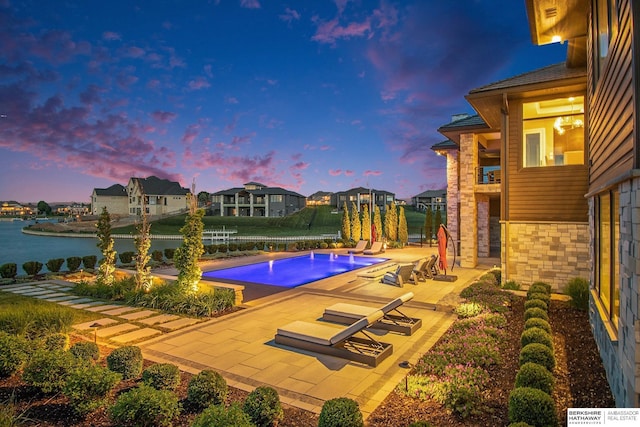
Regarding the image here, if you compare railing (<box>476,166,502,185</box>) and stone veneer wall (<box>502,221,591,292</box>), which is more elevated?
railing (<box>476,166,502,185</box>)

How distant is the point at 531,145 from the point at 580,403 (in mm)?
9346

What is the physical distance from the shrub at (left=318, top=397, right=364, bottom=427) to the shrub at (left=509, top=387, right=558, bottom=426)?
1.56m

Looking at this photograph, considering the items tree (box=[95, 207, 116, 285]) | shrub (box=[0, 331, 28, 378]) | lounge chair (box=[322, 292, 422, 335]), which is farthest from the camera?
tree (box=[95, 207, 116, 285])

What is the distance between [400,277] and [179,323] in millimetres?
7336

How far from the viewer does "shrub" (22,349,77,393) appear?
174 inches

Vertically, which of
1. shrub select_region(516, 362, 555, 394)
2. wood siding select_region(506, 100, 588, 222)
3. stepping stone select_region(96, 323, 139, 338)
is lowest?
stepping stone select_region(96, 323, 139, 338)

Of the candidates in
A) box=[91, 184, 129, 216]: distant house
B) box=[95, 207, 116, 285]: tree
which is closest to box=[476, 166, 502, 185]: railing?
box=[95, 207, 116, 285]: tree

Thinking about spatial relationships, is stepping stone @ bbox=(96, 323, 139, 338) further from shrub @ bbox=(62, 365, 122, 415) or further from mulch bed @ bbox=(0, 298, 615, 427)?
shrub @ bbox=(62, 365, 122, 415)

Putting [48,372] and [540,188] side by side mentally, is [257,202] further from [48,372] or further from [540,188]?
[48,372]

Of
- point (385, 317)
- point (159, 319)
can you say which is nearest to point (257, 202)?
point (159, 319)

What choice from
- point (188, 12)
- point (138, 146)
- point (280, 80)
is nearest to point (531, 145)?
point (188, 12)

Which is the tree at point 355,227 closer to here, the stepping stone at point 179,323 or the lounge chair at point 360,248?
the lounge chair at point 360,248

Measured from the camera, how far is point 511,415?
3.55 m

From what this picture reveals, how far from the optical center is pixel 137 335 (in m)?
7.34
